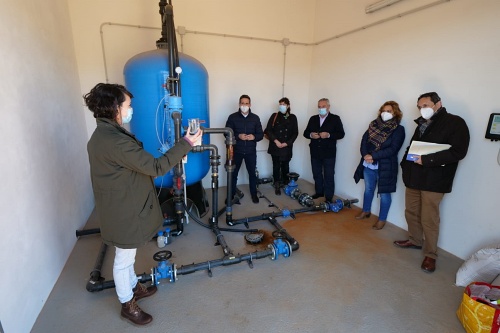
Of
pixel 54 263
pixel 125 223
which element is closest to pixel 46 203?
pixel 54 263

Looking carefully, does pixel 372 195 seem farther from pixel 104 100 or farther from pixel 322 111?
pixel 104 100

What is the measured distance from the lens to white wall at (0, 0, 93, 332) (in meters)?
1.54

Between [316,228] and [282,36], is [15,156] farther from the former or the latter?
[282,36]

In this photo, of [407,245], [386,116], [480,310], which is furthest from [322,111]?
[480,310]

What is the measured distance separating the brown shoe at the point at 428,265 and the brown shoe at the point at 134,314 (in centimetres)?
224

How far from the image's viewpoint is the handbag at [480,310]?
1519mm

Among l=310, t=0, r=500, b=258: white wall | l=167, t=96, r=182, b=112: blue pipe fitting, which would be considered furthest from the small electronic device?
l=167, t=96, r=182, b=112: blue pipe fitting

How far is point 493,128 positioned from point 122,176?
280 cm

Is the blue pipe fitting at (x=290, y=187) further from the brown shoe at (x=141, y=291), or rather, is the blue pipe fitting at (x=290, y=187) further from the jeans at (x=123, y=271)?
the jeans at (x=123, y=271)

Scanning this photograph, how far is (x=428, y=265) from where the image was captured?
7.45 feet

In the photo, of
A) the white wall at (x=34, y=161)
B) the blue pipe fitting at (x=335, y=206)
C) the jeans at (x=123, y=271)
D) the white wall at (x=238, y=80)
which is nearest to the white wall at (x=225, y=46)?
the white wall at (x=238, y=80)

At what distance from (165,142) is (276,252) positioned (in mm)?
1503

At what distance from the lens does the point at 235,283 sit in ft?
6.87

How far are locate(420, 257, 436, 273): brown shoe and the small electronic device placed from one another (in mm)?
1138
